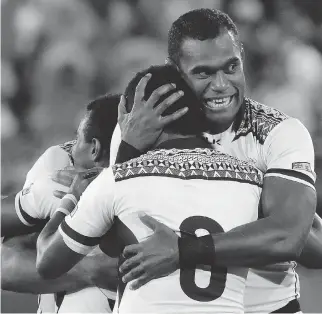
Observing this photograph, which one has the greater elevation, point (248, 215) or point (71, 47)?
point (71, 47)

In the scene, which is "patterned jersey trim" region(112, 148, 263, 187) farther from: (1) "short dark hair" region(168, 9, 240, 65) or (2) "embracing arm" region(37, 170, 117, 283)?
(1) "short dark hair" region(168, 9, 240, 65)

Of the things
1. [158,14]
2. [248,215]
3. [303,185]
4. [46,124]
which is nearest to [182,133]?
[248,215]

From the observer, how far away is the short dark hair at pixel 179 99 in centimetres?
149

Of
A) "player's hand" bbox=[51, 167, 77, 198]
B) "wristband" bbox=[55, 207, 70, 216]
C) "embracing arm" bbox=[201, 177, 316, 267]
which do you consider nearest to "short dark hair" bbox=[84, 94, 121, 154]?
"player's hand" bbox=[51, 167, 77, 198]

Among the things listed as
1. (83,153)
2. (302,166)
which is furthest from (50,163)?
(302,166)

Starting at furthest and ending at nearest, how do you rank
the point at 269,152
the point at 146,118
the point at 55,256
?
the point at 269,152 < the point at 146,118 < the point at 55,256

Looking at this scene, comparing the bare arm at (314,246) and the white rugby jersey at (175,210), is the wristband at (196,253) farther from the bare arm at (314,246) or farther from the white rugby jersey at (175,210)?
the bare arm at (314,246)

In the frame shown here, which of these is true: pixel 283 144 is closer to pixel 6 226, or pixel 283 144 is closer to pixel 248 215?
pixel 248 215

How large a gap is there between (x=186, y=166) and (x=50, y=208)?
0.75 m

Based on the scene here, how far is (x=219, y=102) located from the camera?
1.81 m

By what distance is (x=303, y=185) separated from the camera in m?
1.59

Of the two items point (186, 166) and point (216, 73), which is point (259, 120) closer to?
point (216, 73)

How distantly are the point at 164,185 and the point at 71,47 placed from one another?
9.89 feet

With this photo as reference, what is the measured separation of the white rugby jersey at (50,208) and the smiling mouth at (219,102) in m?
0.57
